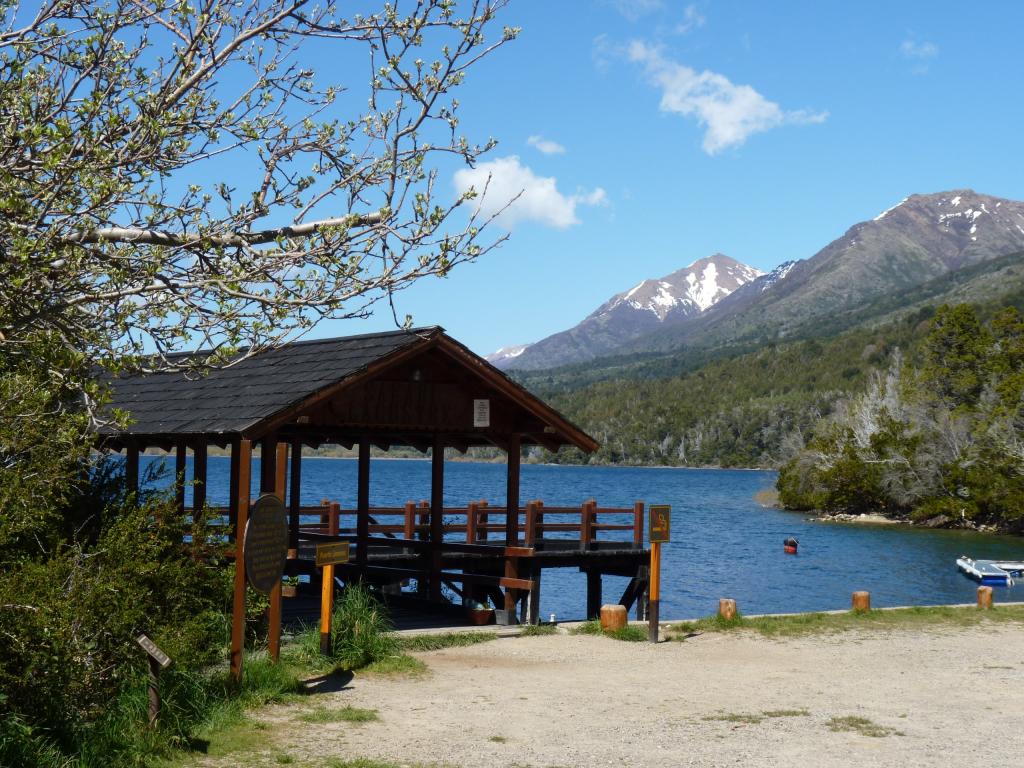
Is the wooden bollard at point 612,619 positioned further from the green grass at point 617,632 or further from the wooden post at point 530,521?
the wooden post at point 530,521

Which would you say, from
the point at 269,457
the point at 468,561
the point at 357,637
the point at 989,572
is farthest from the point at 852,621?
the point at 989,572

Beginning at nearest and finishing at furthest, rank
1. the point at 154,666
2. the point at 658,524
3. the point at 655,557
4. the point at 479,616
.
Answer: the point at 154,666, the point at 658,524, the point at 655,557, the point at 479,616

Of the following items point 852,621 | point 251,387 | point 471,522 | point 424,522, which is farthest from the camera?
point 424,522

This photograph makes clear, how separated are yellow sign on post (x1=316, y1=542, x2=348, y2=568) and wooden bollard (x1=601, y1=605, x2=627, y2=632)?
5.07m

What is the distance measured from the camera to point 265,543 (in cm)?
1136

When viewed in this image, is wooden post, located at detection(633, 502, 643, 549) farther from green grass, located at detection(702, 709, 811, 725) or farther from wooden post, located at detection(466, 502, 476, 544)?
green grass, located at detection(702, 709, 811, 725)

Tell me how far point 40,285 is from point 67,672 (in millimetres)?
3442

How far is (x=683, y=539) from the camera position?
2341 inches

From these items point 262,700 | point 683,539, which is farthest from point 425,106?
point 683,539

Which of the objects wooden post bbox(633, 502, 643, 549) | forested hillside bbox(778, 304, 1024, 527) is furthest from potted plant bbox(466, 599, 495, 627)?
forested hillside bbox(778, 304, 1024, 527)

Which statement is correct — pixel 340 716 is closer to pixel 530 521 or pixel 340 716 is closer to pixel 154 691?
pixel 154 691

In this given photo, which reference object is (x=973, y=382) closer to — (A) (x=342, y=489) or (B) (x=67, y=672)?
(A) (x=342, y=489)

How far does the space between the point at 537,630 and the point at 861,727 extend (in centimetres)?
685

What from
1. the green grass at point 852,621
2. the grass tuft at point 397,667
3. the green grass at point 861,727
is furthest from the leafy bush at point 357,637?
the green grass at point 852,621
